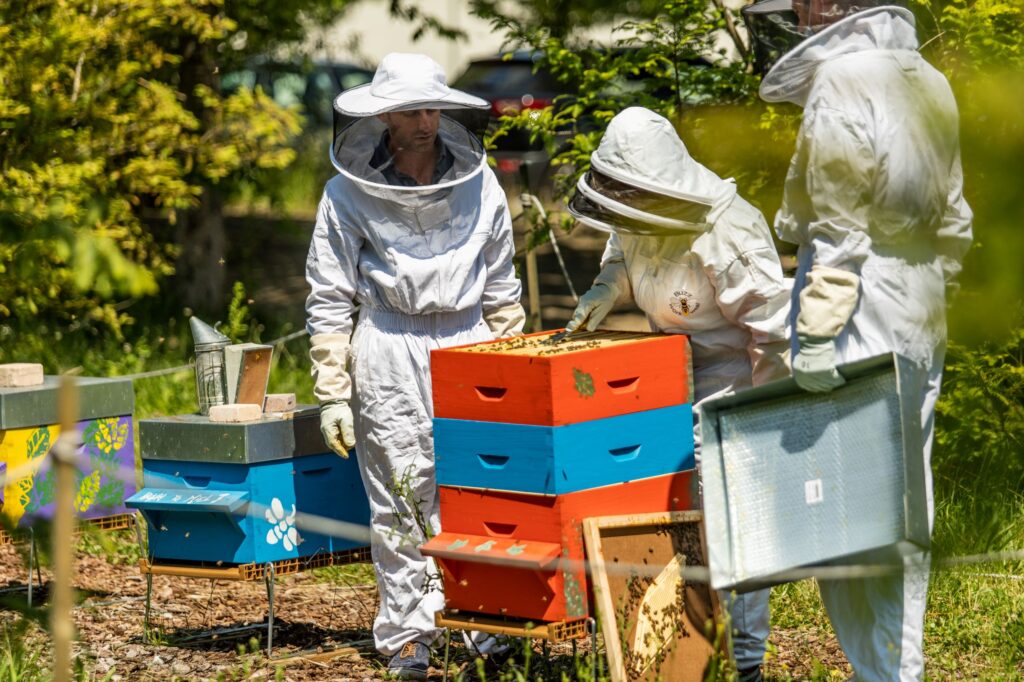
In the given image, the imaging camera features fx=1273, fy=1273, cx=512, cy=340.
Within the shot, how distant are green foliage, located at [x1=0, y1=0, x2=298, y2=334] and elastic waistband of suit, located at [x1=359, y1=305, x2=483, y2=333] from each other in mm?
2165

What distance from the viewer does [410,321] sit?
385 cm

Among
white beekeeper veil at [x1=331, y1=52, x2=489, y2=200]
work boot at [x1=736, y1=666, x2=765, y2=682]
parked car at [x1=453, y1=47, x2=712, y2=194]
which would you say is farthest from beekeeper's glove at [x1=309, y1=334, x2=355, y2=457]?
parked car at [x1=453, y1=47, x2=712, y2=194]

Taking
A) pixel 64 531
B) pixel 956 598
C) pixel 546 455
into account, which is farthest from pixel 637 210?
pixel 956 598

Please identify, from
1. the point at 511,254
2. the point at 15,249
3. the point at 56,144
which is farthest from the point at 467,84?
the point at 15,249

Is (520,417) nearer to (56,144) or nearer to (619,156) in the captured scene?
(619,156)

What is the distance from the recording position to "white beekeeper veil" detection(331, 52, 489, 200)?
369cm

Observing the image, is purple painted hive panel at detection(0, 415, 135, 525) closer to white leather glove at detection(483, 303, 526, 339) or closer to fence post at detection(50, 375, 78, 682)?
white leather glove at detection(483, 303, 526, 339)

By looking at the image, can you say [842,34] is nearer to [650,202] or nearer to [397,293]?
[650,202]

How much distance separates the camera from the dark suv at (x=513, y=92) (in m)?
9.37

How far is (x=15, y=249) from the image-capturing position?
5.65 feet

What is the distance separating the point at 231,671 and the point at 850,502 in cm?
210

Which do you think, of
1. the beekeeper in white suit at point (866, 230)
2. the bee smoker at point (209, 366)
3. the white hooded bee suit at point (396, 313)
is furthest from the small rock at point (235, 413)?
the beekeeper in white suit at point (866, 230)

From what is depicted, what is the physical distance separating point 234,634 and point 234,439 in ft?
3.13

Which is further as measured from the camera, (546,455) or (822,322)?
(546,455)
